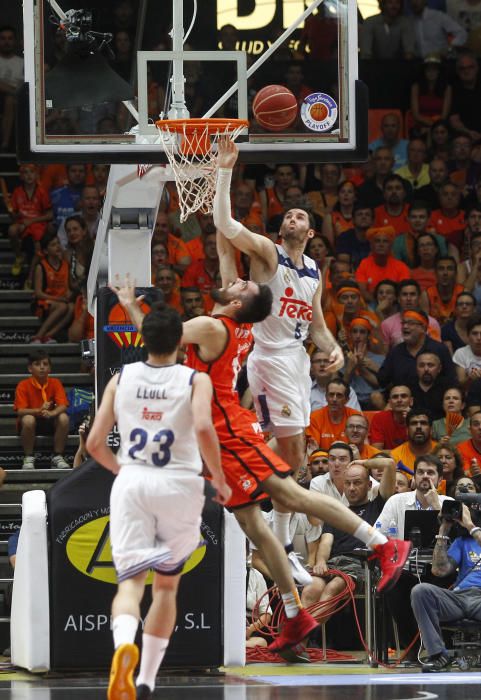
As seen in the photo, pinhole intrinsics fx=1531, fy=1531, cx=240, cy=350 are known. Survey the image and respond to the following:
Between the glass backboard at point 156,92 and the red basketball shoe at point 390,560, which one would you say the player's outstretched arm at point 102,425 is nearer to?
the red basketball shoe at point 390,560

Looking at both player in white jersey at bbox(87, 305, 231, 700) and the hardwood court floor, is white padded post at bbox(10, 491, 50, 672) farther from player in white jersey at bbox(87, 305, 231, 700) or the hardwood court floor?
player in white jersey at bbox(87, 305, 231, 700)

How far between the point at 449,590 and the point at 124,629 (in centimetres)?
434

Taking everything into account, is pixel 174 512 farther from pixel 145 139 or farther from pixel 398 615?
pixel 398 615

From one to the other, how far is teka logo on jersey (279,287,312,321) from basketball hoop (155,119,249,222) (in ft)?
2.98

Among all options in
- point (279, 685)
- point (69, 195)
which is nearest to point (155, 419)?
point (279, 685)

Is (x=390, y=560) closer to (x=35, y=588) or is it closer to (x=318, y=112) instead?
(x=35, y=588)

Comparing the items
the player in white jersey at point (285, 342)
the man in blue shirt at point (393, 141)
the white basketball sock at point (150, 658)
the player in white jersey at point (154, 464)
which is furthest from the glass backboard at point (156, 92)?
the man in blue shirt at point (393, 141)

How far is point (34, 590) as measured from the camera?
37.8 ft

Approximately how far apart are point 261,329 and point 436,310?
7.60 m

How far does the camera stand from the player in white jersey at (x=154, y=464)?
855 cm

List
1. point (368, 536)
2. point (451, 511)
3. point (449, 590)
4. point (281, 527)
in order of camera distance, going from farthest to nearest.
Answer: point (449, 590) < point (451, 511) < point (281, 527) < point (368, 536)

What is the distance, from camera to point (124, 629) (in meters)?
8.43

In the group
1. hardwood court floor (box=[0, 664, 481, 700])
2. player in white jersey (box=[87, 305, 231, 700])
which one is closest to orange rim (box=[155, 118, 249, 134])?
player in white jersey (box=[87, 305, 231, 700])

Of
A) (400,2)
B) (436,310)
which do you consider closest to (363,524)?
(436,310)
